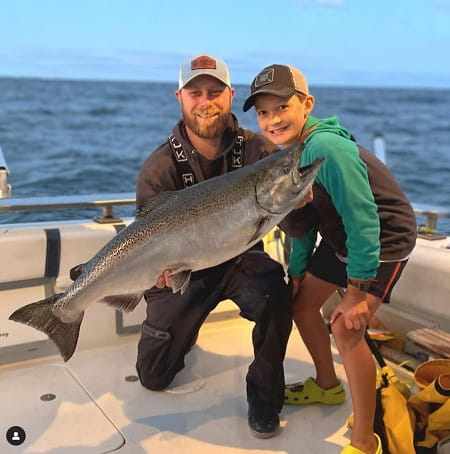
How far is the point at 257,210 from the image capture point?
Answer: 2.55 meters

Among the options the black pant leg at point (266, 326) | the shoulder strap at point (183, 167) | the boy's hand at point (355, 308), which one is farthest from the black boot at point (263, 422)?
the shoulder strap at point (183, 167)

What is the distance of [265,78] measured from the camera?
289 centimetres

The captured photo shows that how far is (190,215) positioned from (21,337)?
173 centimetres

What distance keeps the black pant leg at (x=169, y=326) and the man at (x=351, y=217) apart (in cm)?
66

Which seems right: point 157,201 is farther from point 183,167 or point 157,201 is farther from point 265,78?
point 265,78

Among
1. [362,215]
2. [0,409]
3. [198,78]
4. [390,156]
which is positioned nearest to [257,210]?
[362,215]

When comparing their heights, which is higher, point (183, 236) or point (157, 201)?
point (157, 201)

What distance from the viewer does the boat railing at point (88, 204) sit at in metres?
3.68

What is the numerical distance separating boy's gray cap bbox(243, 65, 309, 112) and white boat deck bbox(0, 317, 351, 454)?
5.41 feet

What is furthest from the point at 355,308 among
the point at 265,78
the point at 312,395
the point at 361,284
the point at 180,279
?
the point at 265,78

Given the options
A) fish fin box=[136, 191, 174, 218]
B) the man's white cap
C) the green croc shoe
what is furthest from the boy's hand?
the man's white cap

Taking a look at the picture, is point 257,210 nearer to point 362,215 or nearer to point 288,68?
point 362,215

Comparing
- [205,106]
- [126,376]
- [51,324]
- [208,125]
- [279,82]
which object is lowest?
[126,376]

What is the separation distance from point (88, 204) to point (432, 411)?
2.38 m
